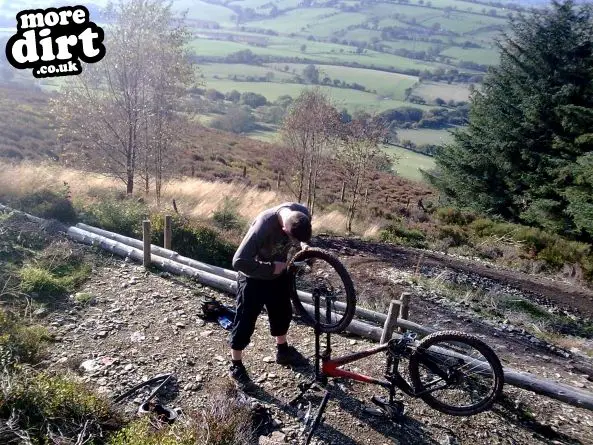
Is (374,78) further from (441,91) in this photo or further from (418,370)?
(418,370)

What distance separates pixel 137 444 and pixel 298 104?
1415 cm

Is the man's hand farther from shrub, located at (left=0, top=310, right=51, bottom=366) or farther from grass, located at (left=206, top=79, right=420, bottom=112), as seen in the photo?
grass, located at (left=206, top=79, right=420, bottom=112)

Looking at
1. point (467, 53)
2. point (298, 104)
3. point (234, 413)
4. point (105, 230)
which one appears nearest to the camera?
point (234, 413)

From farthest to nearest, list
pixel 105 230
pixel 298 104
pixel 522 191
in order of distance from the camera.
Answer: pixel 522 191 → pixel 298 104 → pixel 105 230

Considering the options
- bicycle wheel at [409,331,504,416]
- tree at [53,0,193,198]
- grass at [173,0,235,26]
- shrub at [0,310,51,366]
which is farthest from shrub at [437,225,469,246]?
grass at [173,0,235,26]

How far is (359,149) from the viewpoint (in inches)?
726

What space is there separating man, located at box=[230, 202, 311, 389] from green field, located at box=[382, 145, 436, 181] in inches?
1356

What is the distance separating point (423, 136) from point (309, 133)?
141ft

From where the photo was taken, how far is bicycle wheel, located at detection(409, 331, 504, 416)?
464 cm

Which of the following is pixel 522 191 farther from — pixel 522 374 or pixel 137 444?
pixel 137 444

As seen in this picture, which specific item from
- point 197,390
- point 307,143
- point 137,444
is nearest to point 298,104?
point 307,143

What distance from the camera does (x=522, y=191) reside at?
2158 cm

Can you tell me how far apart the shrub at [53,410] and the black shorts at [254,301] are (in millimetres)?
1486

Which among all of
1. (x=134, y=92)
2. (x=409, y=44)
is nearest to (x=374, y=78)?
(x=409, y=44)
